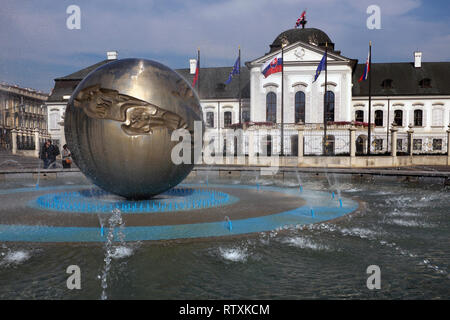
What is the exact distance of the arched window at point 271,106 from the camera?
47844 millimetres

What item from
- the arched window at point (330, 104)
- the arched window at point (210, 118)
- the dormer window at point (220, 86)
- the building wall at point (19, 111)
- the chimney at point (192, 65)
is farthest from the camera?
the building wall at point (19, 111)

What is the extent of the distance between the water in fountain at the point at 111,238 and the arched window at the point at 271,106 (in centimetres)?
4030

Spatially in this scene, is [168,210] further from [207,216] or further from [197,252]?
[197,252]

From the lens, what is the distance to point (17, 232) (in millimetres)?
7156

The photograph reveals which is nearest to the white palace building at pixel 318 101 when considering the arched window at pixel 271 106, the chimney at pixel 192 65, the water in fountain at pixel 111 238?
the arched window at pixel 271 106

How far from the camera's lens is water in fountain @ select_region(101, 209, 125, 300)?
499 centimetres

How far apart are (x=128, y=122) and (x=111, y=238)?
108 inches

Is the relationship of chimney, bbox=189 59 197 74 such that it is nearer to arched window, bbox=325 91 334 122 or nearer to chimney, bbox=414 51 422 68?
arched window, bbox=325 91 334 122

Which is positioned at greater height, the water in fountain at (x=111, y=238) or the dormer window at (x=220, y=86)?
the dormer window at (x=220, y=86)

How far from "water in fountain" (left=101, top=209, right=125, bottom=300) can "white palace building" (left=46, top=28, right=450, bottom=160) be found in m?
33.5

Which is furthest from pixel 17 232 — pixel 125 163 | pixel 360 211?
pixel 360 211

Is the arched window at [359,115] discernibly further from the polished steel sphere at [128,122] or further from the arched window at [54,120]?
the polished steel sphere at [128,122]
